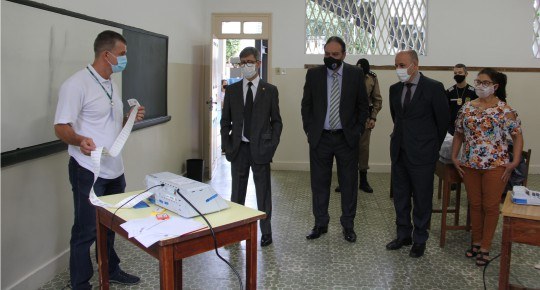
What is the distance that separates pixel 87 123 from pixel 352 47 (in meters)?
4.45

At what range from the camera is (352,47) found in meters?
6.11

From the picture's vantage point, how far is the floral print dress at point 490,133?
293 centimetres

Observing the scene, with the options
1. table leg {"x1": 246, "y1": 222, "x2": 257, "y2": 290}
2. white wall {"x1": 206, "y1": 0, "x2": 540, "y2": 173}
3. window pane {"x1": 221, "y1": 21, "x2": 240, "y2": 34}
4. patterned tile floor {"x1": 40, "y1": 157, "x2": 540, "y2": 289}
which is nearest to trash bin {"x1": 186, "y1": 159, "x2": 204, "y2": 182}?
white wall {"x1": 206, "y1": 0, "x2": 540, "y2": 173}

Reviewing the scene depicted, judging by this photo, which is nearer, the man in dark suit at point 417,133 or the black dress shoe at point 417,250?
the man in dark suit at point 417,133

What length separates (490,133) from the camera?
2965 millimetres

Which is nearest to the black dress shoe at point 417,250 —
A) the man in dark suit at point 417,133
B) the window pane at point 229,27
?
the man in dark suit at point 417,133

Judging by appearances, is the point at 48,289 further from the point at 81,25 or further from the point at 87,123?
the point at 81,25

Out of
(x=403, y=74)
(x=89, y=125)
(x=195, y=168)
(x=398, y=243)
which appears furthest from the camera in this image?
(x=195, y=168)

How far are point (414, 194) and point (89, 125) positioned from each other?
2.16m

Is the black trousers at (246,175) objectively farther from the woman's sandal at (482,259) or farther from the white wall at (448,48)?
the white wall at (448,48)

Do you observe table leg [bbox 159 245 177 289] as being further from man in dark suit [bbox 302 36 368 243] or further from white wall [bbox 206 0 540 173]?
white wall [bbox 206 0 540 173]

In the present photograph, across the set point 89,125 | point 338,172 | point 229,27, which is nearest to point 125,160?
Answer: point 89,125

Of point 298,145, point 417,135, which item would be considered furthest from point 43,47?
point 298,145

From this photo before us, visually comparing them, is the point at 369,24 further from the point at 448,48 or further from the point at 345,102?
the point at 345,102
